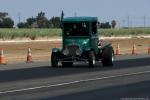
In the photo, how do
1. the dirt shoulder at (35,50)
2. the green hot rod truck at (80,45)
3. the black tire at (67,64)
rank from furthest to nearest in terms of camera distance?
the dirt shoulder at (35,50), the black tire at (67,64), the green hot rod truck at (80,45)

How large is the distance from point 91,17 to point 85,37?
1192mm

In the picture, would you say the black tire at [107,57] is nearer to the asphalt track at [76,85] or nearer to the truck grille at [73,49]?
the truck grille at [73,49]

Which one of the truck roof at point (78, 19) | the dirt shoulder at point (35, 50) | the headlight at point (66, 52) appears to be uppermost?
the truck roof at point (78, 19)

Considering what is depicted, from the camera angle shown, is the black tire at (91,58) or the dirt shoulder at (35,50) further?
the dirt shoulder at (35,50)

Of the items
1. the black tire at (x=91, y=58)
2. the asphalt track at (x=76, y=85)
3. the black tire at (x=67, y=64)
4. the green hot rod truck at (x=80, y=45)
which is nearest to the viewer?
the asphalt track at (x=76, y=85)

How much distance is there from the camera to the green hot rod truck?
107 feet

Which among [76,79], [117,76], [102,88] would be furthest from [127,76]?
[102,88]

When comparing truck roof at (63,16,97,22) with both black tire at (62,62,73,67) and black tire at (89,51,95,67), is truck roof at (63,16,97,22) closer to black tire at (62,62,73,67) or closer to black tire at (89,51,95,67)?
black tire at (89,51,95,67)

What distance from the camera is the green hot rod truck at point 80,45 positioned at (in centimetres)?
3259

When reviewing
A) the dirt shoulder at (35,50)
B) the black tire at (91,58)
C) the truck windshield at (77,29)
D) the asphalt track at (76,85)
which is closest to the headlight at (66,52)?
the truck windshield at (77,29)

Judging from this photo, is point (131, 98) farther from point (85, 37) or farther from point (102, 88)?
point (85, 37)

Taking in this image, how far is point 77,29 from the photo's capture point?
33188 mm

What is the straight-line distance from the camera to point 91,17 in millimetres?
33562

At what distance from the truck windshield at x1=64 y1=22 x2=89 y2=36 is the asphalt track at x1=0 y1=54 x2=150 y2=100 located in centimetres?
464
